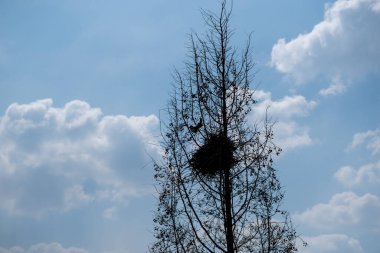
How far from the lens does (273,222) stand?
11.0m

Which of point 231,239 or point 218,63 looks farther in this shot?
point 218,63

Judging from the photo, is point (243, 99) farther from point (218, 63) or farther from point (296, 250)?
point (296, 250)

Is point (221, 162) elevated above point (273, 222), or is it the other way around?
point (221, 162)

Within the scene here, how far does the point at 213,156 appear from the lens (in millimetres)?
11398

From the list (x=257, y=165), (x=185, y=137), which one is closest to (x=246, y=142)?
(x=257, y=165)

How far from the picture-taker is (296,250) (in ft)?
35.6

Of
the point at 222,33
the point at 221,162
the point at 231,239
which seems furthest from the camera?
the point at 222,33

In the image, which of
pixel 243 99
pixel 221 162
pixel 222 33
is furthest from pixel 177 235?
pixel 222 33

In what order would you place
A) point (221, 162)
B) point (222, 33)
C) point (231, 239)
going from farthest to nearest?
point (222, 33) < point (221, 162) < point (231, 239)

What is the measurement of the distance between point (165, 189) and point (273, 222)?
2271mm

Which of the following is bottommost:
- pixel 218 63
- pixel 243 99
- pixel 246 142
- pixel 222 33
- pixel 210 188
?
pixel 210 188

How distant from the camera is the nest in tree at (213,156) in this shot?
11320 mm

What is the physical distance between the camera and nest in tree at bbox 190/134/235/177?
11.3 metres

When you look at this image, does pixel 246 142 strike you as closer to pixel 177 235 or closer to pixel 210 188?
pixel 210 188
